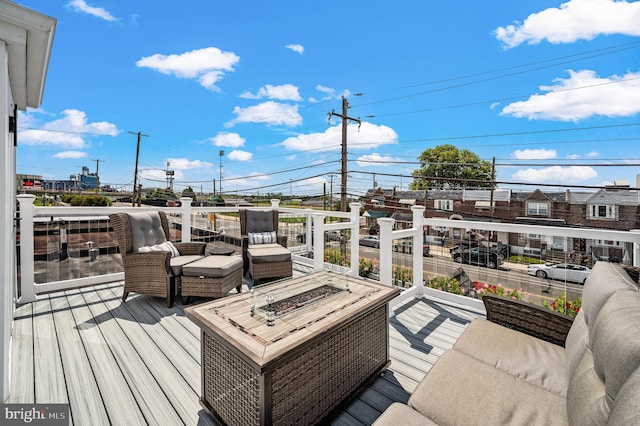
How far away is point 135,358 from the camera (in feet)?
7.54

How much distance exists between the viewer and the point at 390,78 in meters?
15.6

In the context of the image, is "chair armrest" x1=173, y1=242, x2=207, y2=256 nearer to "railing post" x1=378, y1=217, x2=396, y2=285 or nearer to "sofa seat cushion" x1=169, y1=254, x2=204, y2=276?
"sofa seat cushion" x1=169, y1=254, x2=204, y2=276

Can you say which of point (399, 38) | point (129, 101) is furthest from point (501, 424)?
point (129, 101)

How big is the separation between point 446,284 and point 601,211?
59.7 feet

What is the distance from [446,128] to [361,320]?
25606 mm

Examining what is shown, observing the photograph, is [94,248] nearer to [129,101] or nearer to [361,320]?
[361,320]

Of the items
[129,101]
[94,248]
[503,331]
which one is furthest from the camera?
[129,101]

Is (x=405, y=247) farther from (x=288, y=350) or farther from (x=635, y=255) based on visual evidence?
(x=288, y=350)

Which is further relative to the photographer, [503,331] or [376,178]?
[376,178]

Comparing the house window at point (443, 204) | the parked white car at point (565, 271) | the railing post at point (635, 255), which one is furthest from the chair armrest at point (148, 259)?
the house window at point (443, 204)

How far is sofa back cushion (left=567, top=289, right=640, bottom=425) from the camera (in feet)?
2.46

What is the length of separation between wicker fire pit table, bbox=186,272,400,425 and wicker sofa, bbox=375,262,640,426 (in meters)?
0.51

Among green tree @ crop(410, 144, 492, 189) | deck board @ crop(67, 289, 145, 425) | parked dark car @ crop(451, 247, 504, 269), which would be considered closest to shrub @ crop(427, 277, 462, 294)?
parked dark car @ crop(451, 247, 504, 269)

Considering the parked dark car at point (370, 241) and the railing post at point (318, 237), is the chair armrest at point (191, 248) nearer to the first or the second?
the railing post at point (318, 237)
